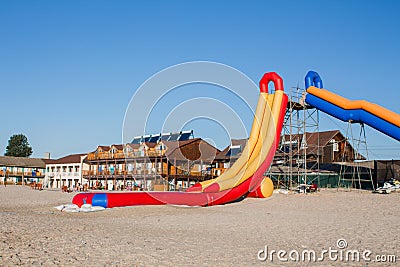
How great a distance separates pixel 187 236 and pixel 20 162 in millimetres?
Answer: 52867

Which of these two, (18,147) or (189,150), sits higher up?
(18,147)

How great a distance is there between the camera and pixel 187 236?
934 centimetres

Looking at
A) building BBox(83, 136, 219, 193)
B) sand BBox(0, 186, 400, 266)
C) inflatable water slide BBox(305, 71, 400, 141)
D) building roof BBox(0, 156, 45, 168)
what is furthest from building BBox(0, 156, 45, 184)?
sand BBox(0, 186, 400, 266)

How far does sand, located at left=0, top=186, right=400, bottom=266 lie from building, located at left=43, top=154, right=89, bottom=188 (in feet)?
111

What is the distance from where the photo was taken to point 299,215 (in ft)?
45.9

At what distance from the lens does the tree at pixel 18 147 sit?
85300 millimetres

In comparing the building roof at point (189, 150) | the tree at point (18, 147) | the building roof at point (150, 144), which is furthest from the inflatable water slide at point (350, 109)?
the tree at point (18, 147)

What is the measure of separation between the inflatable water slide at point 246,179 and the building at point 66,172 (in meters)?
29.7

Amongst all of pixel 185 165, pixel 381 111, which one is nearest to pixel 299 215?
pixel 381 111

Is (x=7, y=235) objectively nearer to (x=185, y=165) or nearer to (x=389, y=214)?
(x=389, y=214)

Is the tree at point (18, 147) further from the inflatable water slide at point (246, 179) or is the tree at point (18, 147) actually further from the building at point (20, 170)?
the inflatable water slide at point (246, 179)

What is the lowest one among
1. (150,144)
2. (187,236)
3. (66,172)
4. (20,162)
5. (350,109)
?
(187,236)

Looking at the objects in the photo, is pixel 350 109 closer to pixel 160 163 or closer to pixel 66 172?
pixel 160 163

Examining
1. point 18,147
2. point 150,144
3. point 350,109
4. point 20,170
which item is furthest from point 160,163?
point 18,147
